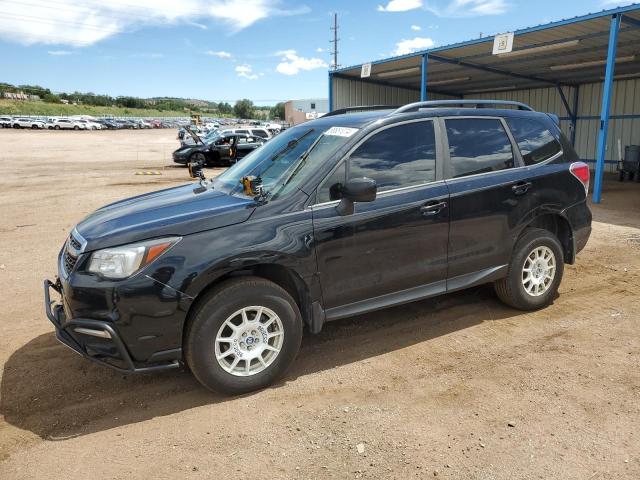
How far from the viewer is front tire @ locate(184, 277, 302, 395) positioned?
10.1 ft

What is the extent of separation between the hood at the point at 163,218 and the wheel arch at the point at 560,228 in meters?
2.85

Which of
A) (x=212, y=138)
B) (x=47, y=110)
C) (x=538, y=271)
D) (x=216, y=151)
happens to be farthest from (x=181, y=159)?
(x=47, y=110)

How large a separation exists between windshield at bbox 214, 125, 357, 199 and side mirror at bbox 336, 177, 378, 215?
1.04 feet

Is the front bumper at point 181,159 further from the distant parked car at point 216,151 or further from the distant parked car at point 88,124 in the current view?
the distant parked car at point 88,124

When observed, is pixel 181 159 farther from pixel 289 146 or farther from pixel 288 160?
pixel 288 160

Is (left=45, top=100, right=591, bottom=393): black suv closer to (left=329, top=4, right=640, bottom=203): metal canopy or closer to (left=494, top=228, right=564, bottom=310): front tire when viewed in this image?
(left=494, top=228, right=564, bottom=310): front tire

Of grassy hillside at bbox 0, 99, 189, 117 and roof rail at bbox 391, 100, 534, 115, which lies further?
grassy hillside at bbox 0, 99, 189, 117

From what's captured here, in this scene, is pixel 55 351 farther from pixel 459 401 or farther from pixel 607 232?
pixel 607 232

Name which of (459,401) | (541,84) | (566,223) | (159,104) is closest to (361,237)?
(459,401)

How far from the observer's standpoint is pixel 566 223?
4.71 meters

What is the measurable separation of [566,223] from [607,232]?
446 centimetres

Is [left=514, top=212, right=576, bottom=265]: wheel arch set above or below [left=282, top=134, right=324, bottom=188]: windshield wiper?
below

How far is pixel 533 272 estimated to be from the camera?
15.0ft

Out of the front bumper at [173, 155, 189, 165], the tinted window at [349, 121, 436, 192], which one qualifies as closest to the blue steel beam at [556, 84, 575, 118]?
the front bumper at [173, 155, 189, 165]
